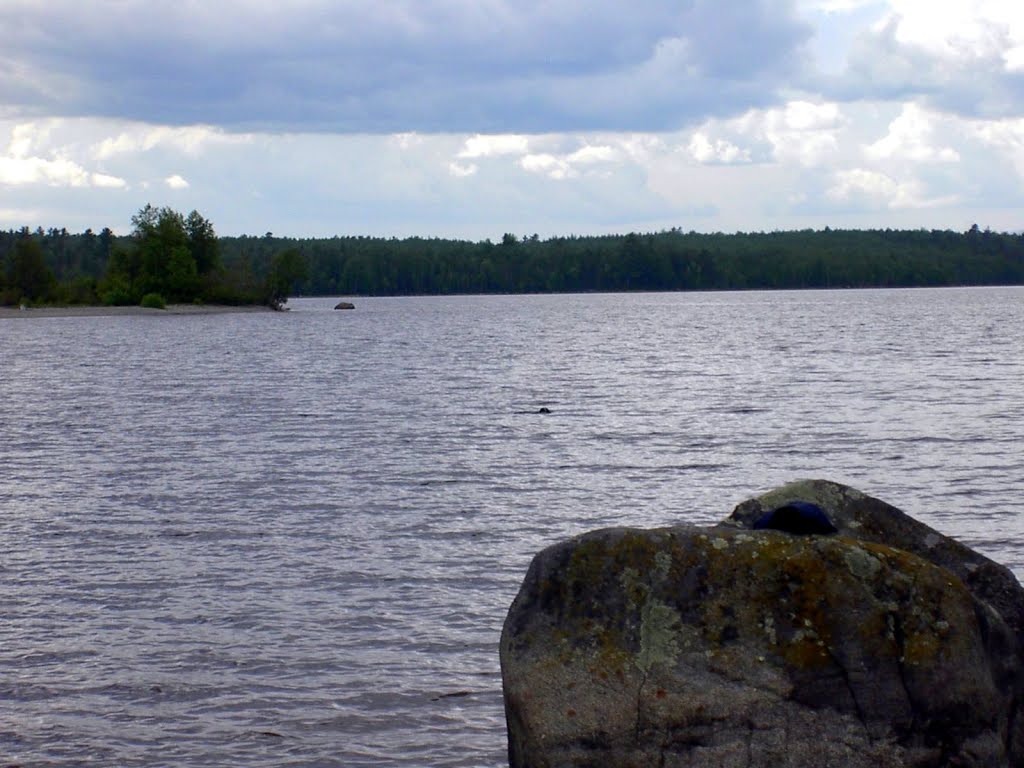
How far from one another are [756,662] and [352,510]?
42.1 ft

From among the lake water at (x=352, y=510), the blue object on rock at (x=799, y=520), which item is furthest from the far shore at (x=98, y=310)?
the blue object on rock at (x=799, y=520)

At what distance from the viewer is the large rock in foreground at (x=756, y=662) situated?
688cm

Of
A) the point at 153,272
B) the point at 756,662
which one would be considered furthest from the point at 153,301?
the point at 756,662

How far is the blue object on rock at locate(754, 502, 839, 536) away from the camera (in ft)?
24.9

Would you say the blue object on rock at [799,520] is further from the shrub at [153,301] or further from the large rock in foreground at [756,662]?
the shrub at [153,301]

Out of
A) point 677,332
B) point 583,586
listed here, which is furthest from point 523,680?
point 677,332

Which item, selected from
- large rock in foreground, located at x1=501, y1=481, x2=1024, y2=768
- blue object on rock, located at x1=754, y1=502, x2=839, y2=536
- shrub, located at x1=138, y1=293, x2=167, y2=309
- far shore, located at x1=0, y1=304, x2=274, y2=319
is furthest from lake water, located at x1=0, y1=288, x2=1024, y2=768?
shrub, located at x1=138, y1=293, x2=167, y2=309

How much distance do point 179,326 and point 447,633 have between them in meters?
112

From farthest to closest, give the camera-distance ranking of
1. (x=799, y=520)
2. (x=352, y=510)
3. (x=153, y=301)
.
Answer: (x=153, y=301) → (x=352, y=510) → (x=799, y=520)

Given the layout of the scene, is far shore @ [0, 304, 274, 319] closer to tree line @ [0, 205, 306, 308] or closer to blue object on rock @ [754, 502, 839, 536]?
tree line @ [0, 205, 306, 308]

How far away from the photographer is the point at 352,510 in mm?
19250

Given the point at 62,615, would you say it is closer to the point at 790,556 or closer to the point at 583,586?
the point at 583,586

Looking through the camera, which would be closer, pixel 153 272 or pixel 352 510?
pixel 352 510

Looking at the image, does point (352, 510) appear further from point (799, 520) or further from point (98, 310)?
point (98, 310)
